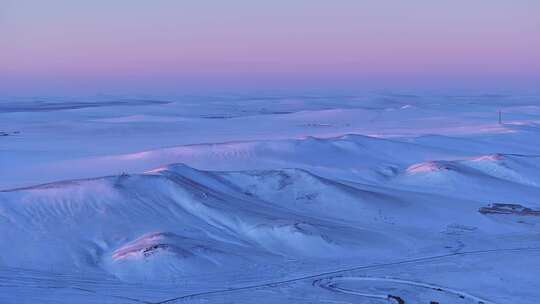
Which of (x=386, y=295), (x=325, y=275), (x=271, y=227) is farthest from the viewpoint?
(x=271, y=227)

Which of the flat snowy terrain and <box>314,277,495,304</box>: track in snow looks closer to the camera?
<box>314,277,495,304</box>: track in snow

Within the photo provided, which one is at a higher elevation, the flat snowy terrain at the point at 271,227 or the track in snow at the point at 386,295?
the flat snowy terrain at the point at 271,227

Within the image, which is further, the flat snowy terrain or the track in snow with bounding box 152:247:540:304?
the flat snowy terrain

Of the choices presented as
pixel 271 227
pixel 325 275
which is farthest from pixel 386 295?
pixel 271 227

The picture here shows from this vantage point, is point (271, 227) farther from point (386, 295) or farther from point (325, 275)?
point (386, 295)

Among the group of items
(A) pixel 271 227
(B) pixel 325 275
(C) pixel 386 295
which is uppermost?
(A) pixel 271 227

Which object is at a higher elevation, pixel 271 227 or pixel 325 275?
pixel 271 227

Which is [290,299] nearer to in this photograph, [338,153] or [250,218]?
[250,218]

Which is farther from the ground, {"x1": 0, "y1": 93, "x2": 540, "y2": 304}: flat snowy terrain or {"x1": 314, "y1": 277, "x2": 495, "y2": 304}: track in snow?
{"x1": 0, "y1": 93, "x2": 540, "y2": 304}: flat snowy terrain

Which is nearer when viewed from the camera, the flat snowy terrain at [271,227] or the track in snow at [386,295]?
the track in snow at [386,295]
